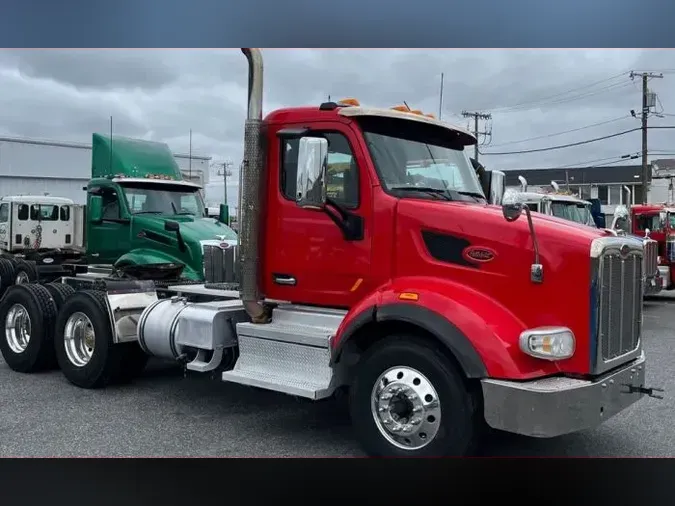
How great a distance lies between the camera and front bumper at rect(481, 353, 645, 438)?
163 inches

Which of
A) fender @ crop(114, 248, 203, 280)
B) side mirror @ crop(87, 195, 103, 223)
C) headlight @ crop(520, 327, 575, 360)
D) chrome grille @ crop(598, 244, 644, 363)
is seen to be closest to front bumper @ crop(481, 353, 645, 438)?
headlight @ crop(520, 327, 575, 360)

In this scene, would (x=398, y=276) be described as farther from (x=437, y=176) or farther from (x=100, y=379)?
(x=100, y=379)

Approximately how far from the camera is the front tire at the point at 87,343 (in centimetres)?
686

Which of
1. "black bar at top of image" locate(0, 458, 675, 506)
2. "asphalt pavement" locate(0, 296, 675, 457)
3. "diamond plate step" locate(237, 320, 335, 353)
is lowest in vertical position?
"black bar at top of image" locate(0, 458, 675, 506)

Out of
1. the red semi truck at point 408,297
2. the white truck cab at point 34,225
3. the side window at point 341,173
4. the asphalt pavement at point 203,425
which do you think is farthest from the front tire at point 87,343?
the white truck cab at point 34,225

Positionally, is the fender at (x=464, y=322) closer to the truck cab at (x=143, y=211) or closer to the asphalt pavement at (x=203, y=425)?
the asphalt pavement at (x=203, y=425)

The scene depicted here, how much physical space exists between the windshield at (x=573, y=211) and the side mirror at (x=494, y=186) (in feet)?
28.9

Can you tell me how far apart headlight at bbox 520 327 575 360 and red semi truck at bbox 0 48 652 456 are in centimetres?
1

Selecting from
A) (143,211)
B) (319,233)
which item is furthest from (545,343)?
(143,211)

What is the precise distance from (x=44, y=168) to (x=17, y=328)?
979 centimetres

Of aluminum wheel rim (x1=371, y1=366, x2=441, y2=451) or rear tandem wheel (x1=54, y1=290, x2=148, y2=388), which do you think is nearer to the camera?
aluminum wheel rim (x1=371, y1=366, x2=441, y2=451)

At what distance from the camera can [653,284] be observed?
45.4ft

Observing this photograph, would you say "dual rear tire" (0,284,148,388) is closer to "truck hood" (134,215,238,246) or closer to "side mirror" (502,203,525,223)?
"truck hood" (134,215,238,246)

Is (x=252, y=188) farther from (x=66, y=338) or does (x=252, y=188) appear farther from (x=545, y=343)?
(x=66, y=338)
